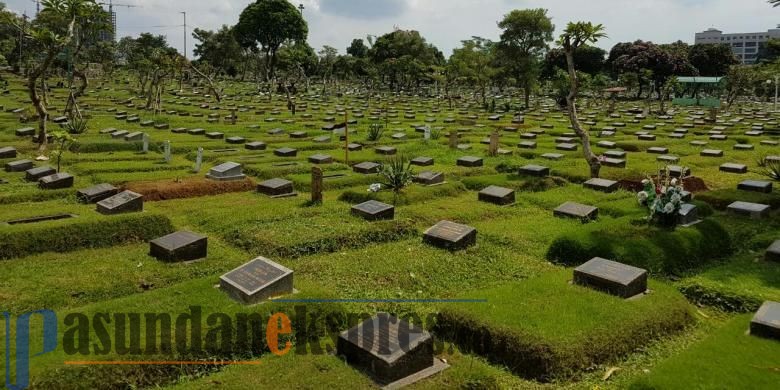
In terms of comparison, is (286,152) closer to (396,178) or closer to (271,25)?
(396,178)

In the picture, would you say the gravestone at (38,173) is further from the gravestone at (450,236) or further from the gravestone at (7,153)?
the gravestone at (450,236)

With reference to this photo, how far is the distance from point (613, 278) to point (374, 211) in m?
5.92

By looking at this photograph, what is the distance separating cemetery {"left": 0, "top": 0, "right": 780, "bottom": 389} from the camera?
6477mm

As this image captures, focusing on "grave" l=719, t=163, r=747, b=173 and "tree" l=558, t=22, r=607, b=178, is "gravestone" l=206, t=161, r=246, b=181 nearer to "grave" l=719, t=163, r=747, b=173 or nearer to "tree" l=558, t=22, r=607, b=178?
"tree" l=558, t=22, r=607, b=178

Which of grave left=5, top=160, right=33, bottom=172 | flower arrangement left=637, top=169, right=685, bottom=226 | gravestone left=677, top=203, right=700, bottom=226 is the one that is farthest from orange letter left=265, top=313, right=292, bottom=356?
grave left=5, top=160, right=33, bottom=172

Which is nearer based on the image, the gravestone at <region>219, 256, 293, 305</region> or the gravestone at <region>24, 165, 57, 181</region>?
the gravestone at <region>219, 256, 293, 305</region>

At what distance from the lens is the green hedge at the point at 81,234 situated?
1027 cm

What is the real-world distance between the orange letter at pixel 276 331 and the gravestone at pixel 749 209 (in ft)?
36.7

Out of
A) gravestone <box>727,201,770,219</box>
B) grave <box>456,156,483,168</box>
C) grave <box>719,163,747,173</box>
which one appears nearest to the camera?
gravestone <box>727,201,770,219</box>

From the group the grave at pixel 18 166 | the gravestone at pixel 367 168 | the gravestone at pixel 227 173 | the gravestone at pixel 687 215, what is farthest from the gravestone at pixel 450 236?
the grave at pixel 18 166

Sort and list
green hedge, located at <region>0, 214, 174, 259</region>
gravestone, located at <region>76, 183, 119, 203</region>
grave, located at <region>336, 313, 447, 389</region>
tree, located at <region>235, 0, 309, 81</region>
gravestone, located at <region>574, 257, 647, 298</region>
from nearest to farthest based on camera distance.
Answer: grave, located at <region>336, 313, 447, 389</region>, gravestone, located at <region>574, 257, 647, 298</region>, green hedge, located at <region>0, 214, 174, 259</region>, gravestone, located at <region>76, 183, 119, 203</region>, tree, located at <region>235, 0, 309, 81</region>

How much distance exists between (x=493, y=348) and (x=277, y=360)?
265 centimetres

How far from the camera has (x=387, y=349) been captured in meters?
6.22

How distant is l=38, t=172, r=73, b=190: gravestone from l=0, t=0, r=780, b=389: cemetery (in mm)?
79
